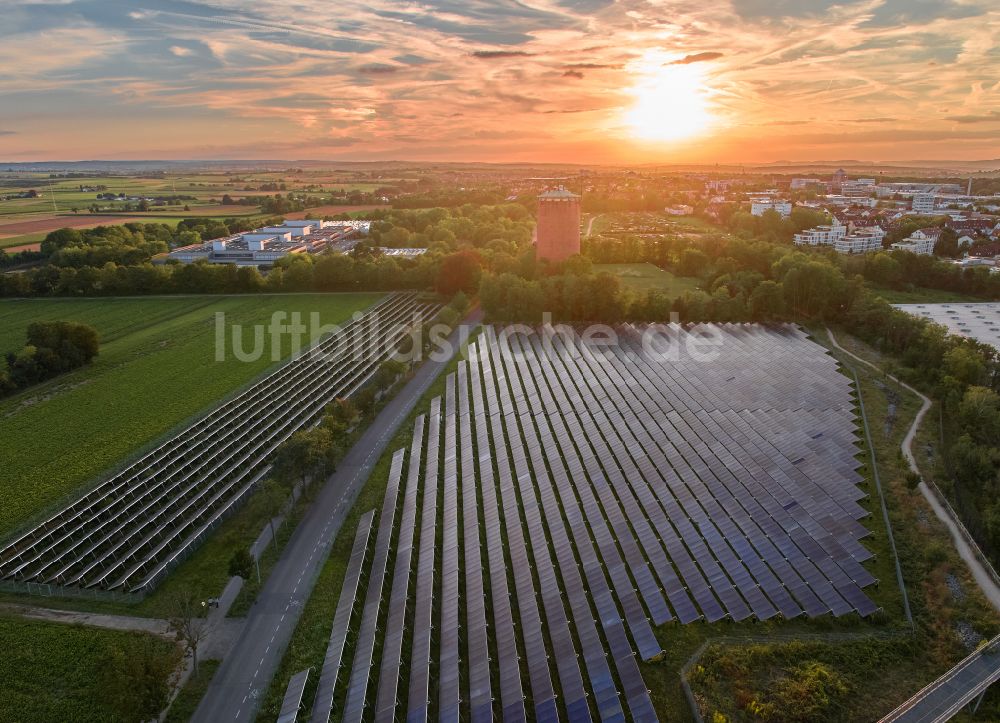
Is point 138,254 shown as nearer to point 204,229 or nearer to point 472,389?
point 204,229

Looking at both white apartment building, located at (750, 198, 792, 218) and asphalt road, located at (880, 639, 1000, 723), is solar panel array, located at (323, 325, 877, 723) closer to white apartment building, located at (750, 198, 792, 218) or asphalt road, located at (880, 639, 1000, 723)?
asphalt road, located at (880, 639, 1000, 723)

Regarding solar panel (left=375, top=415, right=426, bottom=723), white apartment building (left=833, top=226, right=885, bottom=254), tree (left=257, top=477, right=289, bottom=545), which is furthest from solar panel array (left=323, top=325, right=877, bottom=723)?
white apartment building (left=833, top=226, right=885, bottom=254)

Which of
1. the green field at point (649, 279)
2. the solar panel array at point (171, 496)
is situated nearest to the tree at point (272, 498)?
the solar panel array at point (171, 496)

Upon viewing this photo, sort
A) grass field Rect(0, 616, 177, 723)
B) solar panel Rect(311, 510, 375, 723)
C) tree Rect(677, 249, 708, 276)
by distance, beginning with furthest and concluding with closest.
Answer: tree Rect(677, 249, 708, 276) < grass field Rect(0, 616, 177, 723) < solar panel Rect(311, 510, 375, 723)

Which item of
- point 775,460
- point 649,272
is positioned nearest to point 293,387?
point 775,460

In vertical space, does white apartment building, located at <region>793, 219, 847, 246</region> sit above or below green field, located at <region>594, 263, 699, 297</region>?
above

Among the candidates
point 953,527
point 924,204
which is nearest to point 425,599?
point 953,527

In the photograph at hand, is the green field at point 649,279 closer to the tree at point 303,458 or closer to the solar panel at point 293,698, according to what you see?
the tree at point 303,458
